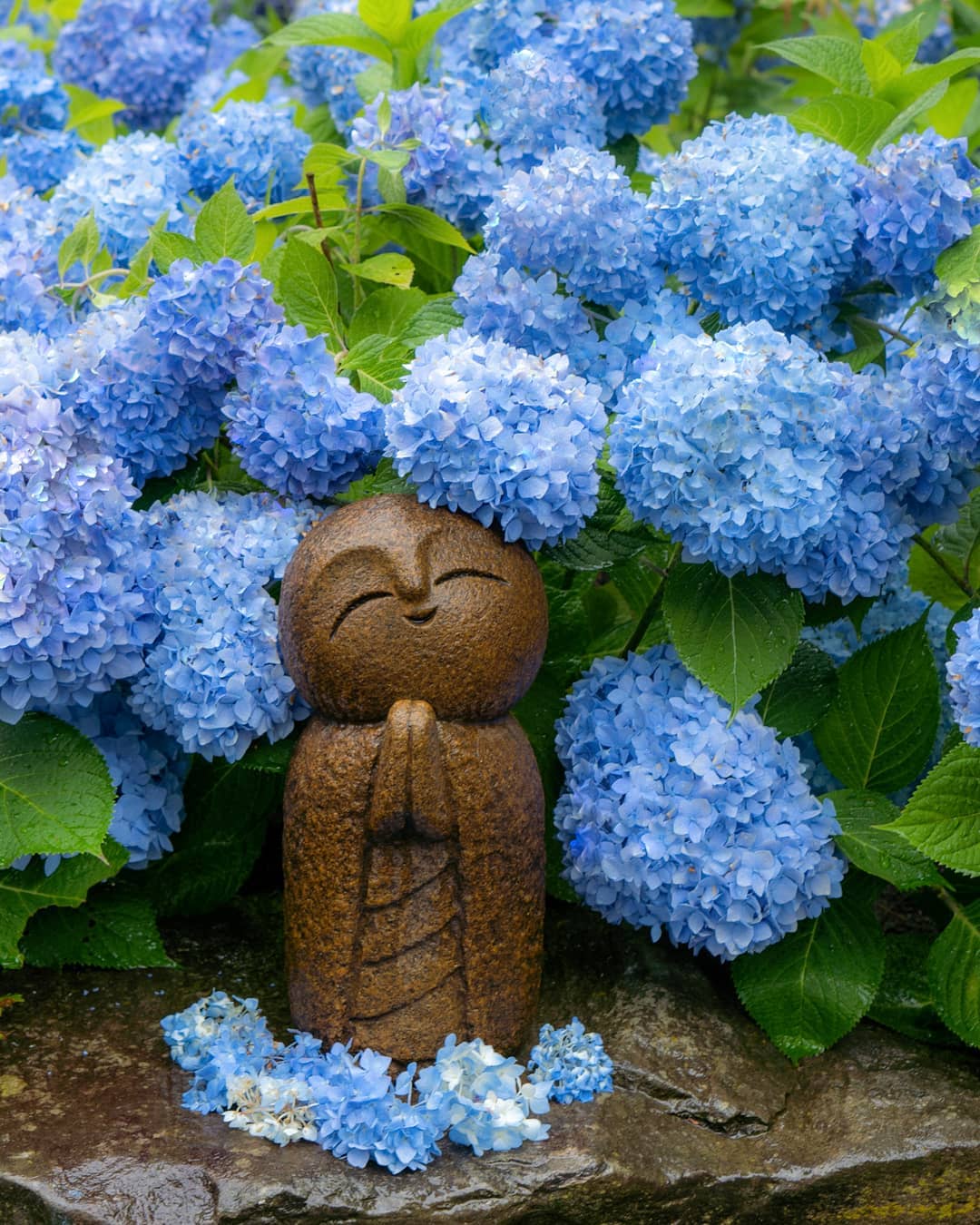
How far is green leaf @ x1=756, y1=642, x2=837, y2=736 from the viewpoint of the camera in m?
2.26

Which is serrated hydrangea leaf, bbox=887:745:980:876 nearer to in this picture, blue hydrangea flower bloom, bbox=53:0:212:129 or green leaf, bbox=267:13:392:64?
green leaf, bbox=267:13:392:64

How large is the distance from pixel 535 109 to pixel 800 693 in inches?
42.7

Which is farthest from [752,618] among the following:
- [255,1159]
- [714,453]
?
[255,1159]

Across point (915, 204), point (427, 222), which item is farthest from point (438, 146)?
point (915, 204)

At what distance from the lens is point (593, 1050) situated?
201cm

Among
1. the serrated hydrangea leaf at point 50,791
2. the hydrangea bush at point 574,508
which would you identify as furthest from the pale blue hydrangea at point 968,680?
the serrated hydrangea leaf at point 50,791

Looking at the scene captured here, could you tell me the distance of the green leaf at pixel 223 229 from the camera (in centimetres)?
224

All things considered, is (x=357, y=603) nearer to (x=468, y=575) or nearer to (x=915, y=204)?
(x=468, y=575)

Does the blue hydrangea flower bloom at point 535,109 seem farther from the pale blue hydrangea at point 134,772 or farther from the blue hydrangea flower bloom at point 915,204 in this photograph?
the pale blue hydrangea at point 134,772

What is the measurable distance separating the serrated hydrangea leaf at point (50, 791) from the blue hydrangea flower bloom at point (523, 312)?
0.86m

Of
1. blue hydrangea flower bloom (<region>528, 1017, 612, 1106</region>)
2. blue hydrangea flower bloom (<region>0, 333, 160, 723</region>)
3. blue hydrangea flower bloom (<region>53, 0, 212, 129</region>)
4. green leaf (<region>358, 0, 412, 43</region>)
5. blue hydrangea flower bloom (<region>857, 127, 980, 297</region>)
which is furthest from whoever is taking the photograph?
blue hydrangea flower bloom (<region>53, 0, 212, 129</region>)

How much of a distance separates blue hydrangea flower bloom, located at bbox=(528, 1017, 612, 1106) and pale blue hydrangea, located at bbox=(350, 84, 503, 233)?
1422 mm

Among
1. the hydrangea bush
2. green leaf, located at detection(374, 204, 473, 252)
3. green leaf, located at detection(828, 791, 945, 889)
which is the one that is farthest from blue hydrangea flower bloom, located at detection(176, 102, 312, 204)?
green leaf, located at detection(828, 791, 945, 889)

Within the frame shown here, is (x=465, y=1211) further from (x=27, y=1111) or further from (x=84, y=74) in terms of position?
(x=84, y=74)
